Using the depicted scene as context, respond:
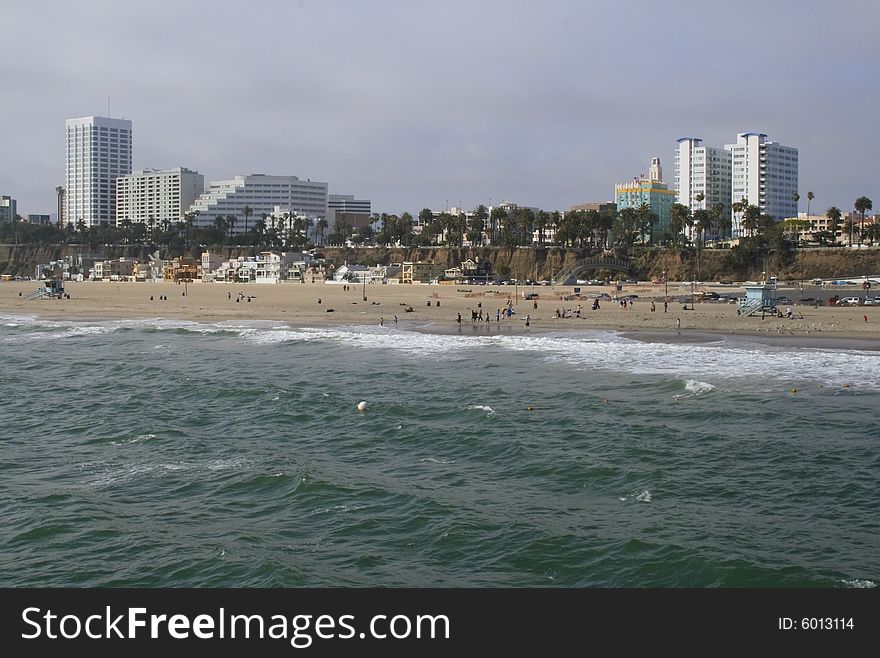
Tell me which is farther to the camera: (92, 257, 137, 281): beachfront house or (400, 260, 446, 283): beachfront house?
(92, 257, 137, 281): beachfront house

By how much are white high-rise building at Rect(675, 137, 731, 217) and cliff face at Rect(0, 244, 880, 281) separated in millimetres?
61991

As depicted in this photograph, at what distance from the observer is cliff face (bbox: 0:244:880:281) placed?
104 metres


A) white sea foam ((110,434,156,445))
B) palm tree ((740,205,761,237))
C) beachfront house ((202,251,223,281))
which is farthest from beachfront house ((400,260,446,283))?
white sea foam ((110,434,156,445))

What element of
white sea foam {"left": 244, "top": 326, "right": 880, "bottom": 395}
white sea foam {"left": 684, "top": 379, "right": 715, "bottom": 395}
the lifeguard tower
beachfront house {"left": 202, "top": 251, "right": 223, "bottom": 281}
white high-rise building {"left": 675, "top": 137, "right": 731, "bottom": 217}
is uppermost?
white high-rise building {"left": 675, "top": 137, "right": 731, "bottom": 217}

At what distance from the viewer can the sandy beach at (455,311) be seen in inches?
1922

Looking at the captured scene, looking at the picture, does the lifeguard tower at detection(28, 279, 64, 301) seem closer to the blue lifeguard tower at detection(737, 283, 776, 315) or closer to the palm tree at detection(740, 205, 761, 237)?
the blue lifeguard tower at detection(737, 283, 776, 315)

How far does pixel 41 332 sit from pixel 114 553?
42.8 meters

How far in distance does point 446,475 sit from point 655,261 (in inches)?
4078

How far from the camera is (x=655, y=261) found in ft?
384

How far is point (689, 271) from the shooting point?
367 feet

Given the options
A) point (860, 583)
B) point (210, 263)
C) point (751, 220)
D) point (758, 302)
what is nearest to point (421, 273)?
point (210, 263)

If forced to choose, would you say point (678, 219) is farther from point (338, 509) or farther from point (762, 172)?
point (338, 509)
